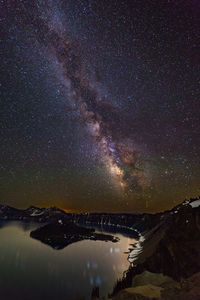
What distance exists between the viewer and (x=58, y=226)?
16812 centimetres

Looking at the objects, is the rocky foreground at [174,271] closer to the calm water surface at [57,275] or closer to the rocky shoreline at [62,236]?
the calm water surface at [57,275]

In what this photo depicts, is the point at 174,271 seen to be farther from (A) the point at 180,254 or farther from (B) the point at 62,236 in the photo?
(B) the point at 62,236


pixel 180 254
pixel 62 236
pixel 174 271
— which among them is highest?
pixel 180 254

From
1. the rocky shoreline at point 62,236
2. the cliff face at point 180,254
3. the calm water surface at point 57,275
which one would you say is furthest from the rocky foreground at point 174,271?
the rocky shoreline at point 62,236

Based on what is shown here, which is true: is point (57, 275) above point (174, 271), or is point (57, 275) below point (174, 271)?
below

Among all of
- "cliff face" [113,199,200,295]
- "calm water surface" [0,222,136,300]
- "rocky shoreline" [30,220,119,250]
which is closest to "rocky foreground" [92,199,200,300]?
"cliff face" [113,199,200,295]

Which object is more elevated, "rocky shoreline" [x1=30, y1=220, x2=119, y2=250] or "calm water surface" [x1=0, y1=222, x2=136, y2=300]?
"rocky shoreline" [x1=30, y1=220, x2=119, y2=250]

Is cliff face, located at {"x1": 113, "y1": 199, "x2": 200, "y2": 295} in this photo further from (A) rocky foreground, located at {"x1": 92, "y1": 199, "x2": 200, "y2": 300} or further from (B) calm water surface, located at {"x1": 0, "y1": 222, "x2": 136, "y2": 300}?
(B) calm water surface, located at {"x1": 0, "y1": 222, "x2": 136, "y2": 300}

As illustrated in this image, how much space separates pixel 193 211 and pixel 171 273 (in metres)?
20.0

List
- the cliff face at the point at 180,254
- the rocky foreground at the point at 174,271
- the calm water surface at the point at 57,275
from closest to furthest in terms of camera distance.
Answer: the rocky foreground at the point at 174,271
the cliff face at the point at 180,254
the calm water surface at the point at 57,275

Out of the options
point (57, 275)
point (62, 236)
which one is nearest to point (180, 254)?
point (57, 275)

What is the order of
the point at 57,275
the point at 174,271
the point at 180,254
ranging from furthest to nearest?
1. the point at 57,275
2. the point at 180,254
3. the point at 174,271

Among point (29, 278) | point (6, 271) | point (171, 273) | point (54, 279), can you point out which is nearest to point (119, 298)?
point (171, 273)

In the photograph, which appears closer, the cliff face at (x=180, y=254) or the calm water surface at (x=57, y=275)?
the cliff face at (x=180, y=254)
